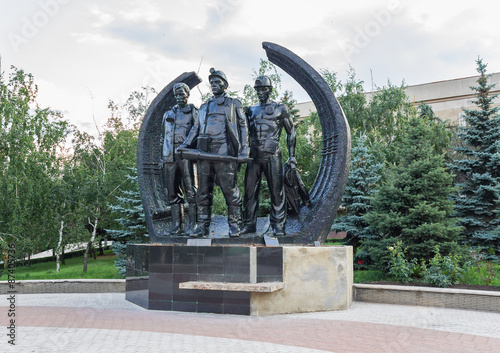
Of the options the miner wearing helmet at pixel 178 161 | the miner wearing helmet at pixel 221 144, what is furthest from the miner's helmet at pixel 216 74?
the miner wearing helmet at pixel 178 161

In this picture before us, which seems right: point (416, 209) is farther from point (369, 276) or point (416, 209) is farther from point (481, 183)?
point (481, 183)

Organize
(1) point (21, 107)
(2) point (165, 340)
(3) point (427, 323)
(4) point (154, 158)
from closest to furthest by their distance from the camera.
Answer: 1. (2) point (165, 340)
2. (3) point (427, 323)
3. (4) point (154, 158)
4. (1) point (21, 107)

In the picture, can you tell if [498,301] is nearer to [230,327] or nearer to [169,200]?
[230,327]

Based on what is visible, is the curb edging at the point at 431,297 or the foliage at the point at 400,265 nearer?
the curb edging at the point at 431,297

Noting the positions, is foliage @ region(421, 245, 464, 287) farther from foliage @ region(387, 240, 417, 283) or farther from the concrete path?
the concrete path

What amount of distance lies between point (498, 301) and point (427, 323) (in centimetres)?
172

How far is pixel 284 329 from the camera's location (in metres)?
5.41

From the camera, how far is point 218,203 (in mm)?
14430

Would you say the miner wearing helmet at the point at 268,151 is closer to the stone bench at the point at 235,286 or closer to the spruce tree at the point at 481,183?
the stone bench at the point at 235,286

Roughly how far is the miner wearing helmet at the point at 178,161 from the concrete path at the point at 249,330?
1.69 meters

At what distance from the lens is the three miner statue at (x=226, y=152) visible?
6.88m

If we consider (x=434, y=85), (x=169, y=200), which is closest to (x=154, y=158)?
(x=169, y=200)

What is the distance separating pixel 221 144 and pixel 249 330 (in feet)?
9.18

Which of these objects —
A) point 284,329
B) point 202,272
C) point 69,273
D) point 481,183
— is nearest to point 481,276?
point 481,183
